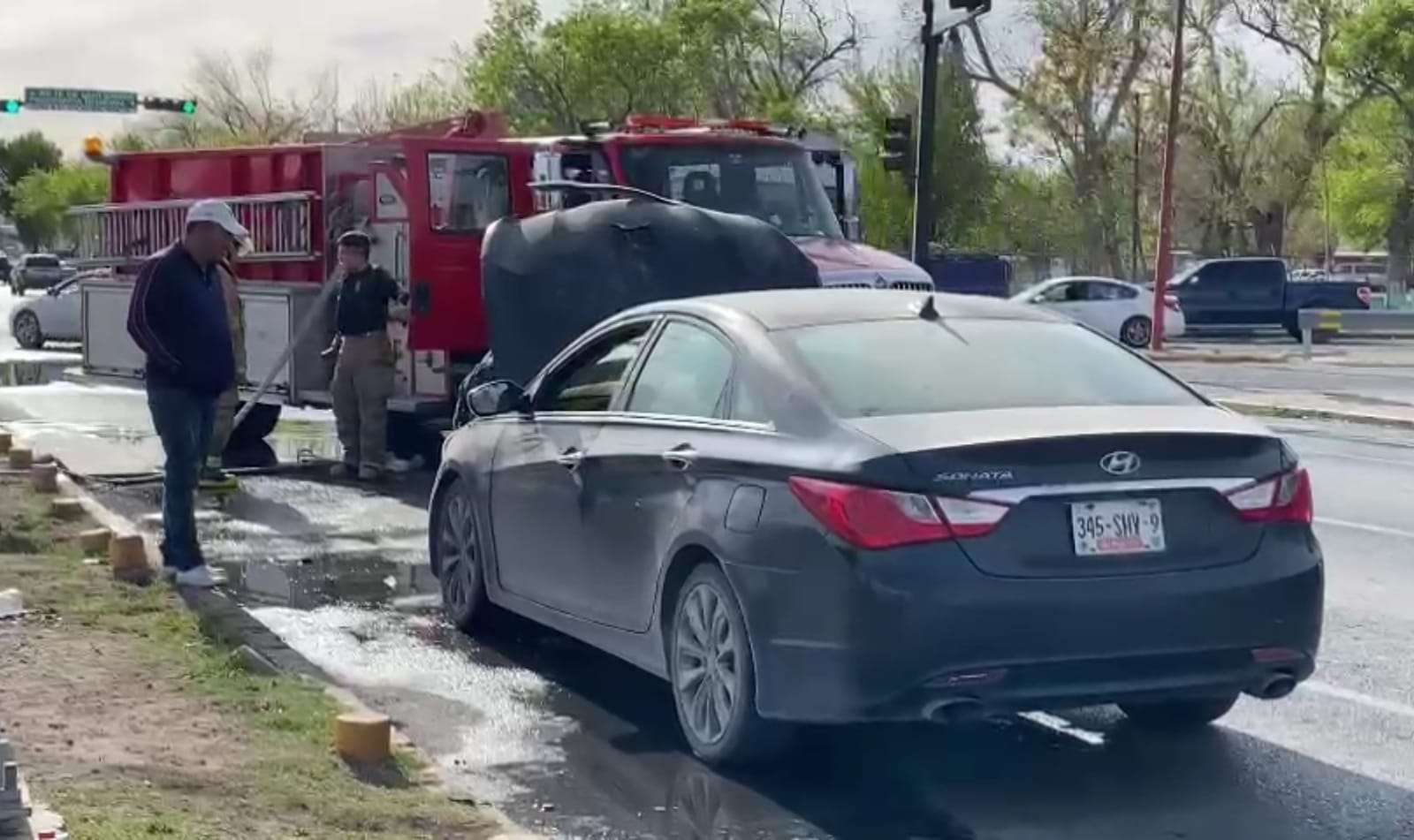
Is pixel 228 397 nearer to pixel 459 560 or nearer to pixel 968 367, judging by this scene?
pixel 459 560

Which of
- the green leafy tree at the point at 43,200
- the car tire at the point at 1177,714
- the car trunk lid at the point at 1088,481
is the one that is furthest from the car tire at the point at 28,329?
the green leafy tree at the point at 43,200

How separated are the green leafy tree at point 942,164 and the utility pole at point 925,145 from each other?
97.9ft

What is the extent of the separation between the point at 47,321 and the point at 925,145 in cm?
1962

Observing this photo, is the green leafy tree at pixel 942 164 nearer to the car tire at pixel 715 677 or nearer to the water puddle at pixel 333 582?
the water puddle at pixel 333 582

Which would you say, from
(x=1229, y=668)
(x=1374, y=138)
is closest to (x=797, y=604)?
(x=1229, y=668)

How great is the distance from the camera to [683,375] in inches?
291

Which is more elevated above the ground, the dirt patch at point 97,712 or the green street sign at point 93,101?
the green street sign at point 93,101

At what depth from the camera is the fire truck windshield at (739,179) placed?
15836 mm

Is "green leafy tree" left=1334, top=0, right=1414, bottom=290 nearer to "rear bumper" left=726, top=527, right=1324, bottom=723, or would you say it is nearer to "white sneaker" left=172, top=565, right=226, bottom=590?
"white sneaker" left=172, top=565, right=226, bottom=590

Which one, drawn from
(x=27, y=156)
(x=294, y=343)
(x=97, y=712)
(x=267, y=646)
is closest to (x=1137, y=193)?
(x=294, y=343)

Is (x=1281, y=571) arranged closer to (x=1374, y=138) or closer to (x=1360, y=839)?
(x=1360, y=839)

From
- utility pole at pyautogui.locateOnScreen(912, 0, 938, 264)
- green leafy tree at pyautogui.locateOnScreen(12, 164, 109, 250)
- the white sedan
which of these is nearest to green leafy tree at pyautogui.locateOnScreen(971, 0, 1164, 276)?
the white sedan

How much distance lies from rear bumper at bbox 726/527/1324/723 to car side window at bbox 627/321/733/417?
2.86 ft

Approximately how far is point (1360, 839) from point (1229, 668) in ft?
2.09
